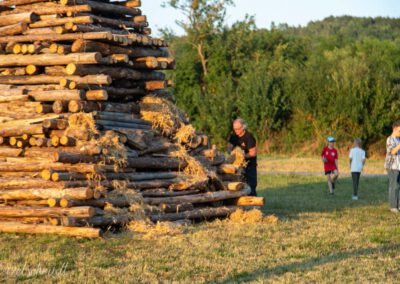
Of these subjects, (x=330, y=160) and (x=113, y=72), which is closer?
(x=113, y=72)

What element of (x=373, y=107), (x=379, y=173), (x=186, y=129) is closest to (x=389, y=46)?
(x=373, y=107)

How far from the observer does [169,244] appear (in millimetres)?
12609

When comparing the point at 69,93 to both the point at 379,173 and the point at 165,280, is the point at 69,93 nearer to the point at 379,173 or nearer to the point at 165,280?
the point at 165,280

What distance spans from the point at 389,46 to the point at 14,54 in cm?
4290

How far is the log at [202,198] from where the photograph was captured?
48.6 feet

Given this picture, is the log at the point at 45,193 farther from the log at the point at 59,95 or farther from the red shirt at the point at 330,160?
the red shirt at the point at 330,160

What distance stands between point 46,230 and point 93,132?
2115 mm

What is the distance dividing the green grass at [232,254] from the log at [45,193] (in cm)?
79

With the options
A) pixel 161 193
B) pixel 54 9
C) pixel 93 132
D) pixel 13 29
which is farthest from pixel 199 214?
pixel 13 29

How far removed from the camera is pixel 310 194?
22641mm

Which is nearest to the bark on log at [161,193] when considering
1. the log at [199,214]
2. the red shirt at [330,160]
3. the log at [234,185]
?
the log at [199,214]

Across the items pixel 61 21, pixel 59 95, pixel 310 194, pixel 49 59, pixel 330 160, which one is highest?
pixel 61 21

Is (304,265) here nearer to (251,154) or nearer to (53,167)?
(53,167)

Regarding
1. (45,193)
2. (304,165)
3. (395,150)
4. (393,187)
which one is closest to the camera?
(45,193)
